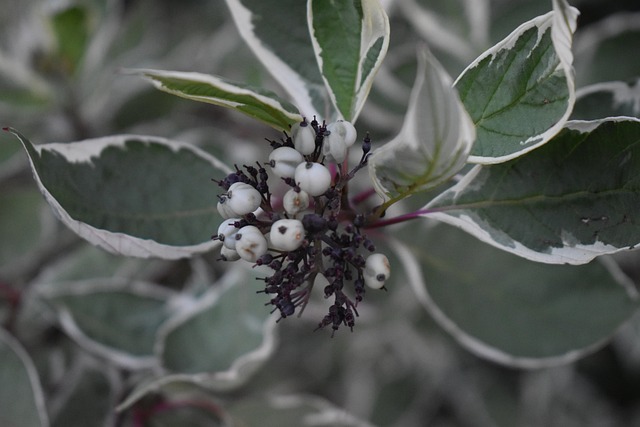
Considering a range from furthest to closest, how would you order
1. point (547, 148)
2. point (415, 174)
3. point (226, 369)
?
point (226, 369) → point (547, 148) → point (415, 174)

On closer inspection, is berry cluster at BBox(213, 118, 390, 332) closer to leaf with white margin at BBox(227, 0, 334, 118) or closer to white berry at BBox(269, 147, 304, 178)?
white berry at BBox(269, 147, 304, 178)

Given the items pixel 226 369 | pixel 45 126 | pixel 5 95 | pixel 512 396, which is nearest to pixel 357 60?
pixel 226 369

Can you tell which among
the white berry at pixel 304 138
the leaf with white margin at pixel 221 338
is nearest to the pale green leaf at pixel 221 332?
the leaf with white margin at pixel 221 338

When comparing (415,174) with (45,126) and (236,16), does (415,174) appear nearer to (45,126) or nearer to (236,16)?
(236,16)

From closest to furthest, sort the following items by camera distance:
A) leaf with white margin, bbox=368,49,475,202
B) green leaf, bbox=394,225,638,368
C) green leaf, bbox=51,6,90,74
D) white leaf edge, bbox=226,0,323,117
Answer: leaf with white margin, bbox=368,49,475,202
white leaf edge, bbox=226,0,323,117
green leaf, bbox=394,225,638,368
green leaf, bbox=51,6,90,74

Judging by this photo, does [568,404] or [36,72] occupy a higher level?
[36,72]

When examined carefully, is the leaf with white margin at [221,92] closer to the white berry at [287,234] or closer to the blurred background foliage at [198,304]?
the white berry at [287,234]

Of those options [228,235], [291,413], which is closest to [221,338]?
[291,413]

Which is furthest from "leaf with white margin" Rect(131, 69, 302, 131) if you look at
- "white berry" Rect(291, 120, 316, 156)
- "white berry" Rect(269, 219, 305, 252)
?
"white berry" Rect(269, 219, 305, 252)
